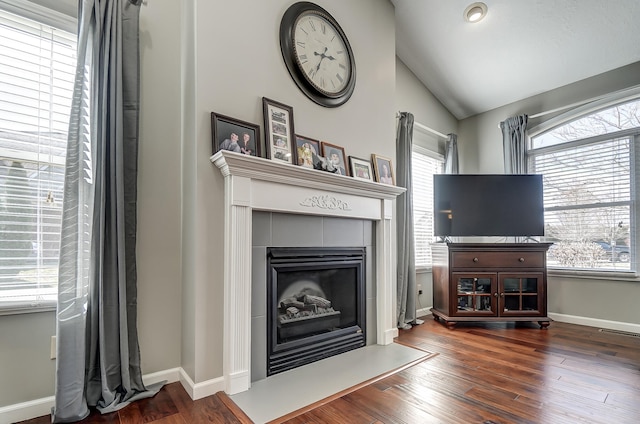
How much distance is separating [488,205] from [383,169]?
1513mm

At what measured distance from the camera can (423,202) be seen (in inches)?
163

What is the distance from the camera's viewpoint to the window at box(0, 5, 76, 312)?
5.58ft

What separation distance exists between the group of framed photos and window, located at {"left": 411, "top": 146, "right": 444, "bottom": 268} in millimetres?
1533

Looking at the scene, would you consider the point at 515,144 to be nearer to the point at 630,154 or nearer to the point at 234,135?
the point at 630,154

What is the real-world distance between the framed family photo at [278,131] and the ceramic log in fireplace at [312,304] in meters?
0.65

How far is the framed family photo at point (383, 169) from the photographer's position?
2897 mm

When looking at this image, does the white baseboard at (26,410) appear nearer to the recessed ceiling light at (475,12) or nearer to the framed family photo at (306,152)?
the framed family photo at (306,152)

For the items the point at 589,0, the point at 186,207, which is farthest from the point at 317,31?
the point at 589,0

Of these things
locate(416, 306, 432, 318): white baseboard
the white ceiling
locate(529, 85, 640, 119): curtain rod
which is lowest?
locate(416, 306, 432, 318): white baseboard

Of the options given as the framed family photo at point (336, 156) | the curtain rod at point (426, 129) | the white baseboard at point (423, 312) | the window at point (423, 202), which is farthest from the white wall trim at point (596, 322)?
the framed family photo at point (336, 156)

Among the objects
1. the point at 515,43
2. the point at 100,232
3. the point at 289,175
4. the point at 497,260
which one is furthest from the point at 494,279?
the point at 100,232

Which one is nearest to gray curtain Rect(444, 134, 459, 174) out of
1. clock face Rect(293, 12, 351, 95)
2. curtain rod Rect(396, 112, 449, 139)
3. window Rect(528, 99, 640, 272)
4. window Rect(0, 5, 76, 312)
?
curtain rod Rect(396, 112, 449, 139)

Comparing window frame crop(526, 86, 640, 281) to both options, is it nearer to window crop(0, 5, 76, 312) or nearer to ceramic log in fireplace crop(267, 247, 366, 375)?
ceramic log in fireplace crop(267, 247, 366, 375)

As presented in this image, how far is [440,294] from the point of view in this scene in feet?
11.9
